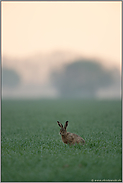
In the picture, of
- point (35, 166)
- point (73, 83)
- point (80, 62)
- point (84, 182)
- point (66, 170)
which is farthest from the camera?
point (80, 62)

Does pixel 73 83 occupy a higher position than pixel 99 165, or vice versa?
pixel 73 83

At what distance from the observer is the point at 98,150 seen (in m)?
9.80

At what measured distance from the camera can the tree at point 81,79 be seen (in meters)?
110

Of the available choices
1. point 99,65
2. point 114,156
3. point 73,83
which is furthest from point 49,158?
point 99,65

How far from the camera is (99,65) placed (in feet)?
389

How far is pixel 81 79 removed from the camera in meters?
110

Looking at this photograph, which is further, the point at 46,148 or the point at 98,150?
the point at 46,148

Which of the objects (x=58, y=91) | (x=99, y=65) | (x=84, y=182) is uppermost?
(x=99, y=65)

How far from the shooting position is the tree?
11038 cm

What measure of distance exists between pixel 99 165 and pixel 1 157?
4320 millimetres

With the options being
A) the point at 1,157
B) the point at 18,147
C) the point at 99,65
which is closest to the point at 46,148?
the point at 18,147

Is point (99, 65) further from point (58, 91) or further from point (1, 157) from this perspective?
point (1, 157)

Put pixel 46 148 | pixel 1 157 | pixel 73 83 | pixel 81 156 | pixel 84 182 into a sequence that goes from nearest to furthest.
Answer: pixel 84 182 < pixel 81 156 < pixel 1 157 < pixel 46 148 < pixel 73 83

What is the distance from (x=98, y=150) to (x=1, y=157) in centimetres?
446
